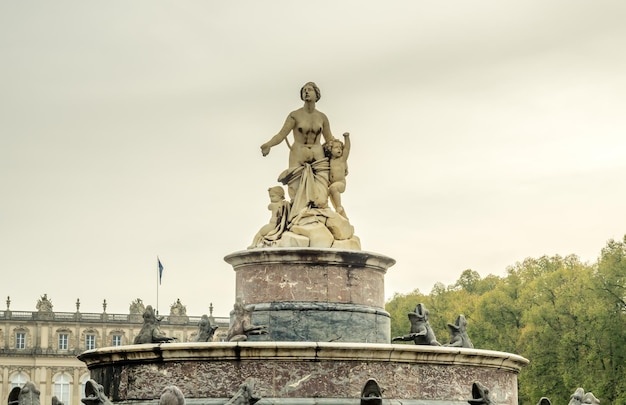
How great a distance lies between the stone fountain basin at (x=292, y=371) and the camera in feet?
62.2

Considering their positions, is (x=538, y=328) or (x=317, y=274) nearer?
(x=317, y=274)

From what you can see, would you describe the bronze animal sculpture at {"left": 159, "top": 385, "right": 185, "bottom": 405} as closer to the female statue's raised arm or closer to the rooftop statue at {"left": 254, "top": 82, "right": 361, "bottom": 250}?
the rooftop statue at {"left": 254, "top": 82, "right": 361, "bottom": 250}

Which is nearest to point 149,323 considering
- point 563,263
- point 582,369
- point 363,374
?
point 363,374

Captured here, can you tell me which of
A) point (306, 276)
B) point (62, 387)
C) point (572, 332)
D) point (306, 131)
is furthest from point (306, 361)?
point (62, 387)

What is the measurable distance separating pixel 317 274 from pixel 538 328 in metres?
31.1

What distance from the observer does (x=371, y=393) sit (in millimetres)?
18344

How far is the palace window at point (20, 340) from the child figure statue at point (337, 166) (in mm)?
98710

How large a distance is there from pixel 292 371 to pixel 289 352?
1.09 feet

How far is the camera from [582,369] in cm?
4831

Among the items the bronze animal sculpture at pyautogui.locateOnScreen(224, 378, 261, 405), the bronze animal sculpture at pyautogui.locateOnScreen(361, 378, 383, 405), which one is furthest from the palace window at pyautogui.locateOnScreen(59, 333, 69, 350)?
the bronze animal sculpture at pyautogui.locateOnScreen(224, 378, 261, 405)

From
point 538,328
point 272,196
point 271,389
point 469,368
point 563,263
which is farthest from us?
point 563,263

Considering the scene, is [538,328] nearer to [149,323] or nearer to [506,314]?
[506,314]

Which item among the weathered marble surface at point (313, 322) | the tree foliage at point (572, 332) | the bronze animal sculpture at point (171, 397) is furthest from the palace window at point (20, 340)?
the bronze animal sculpture at point (171, 397)

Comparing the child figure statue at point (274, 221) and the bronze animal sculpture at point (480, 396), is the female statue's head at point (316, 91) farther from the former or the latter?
the bronze animal sculpture at point (480, 396)
